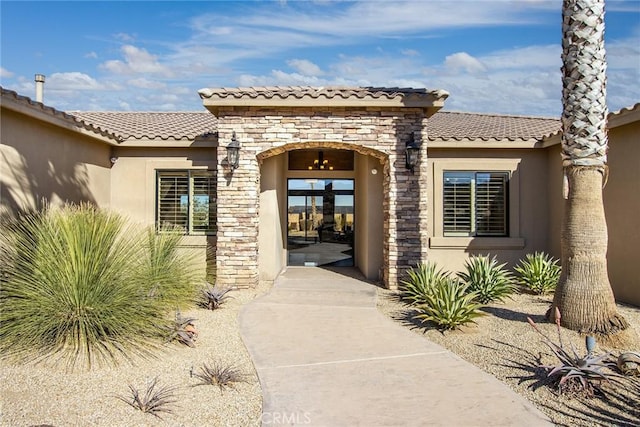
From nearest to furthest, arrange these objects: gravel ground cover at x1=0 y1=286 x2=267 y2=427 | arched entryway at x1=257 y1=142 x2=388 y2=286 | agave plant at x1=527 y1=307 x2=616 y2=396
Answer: gravel ground cover at x1=0 y1=286 x2=267 y2=427
agave plant at x1=527 y1=307 x2=616 y2=396
arched entryway at x1=257 y1=142 x2=388 y2=286

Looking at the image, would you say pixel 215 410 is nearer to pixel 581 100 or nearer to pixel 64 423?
pixel 64 423

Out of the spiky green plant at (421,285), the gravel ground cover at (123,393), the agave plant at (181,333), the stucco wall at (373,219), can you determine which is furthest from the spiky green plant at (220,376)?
the stucco wall at (373,219)

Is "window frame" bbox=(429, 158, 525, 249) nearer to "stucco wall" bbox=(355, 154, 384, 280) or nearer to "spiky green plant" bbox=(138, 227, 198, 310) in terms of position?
"stucco wall" bbox=(355, 154, 384, 280)

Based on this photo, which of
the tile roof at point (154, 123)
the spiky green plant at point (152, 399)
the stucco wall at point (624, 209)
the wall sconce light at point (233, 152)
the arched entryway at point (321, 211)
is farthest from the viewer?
the tile roof at point (154, 123)

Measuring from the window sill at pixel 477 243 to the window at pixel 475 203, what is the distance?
0.73ft

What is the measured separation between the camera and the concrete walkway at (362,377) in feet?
14.1

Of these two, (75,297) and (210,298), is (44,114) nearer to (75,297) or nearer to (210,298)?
(210,298)

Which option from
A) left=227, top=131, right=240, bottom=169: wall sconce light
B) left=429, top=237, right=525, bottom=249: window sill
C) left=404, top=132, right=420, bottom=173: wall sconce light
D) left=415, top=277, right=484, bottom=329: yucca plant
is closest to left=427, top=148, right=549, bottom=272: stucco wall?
left=429, top=237, right=525, bottom=249: window sill

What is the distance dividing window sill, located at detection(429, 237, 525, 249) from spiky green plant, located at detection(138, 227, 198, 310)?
6.75 metres

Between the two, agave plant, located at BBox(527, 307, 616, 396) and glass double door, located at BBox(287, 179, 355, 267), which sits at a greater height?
glass double door, located at BBox(287, 179, 355, 267)

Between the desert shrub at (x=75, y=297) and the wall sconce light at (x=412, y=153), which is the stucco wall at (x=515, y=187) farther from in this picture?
the desert shrub at (x=75, y=297)

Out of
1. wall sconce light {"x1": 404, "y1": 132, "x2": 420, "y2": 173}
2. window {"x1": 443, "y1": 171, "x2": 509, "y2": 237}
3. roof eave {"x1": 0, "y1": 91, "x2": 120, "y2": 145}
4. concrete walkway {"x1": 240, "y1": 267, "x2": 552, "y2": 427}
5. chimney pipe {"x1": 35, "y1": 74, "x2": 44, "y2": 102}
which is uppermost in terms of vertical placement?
chimney pipe {"x1": 35, "y1": 74, "x2": 44, "y2": 102}

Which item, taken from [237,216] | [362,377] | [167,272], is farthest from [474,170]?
[167,272]

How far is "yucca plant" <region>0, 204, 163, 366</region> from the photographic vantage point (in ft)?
Result: 17.5
